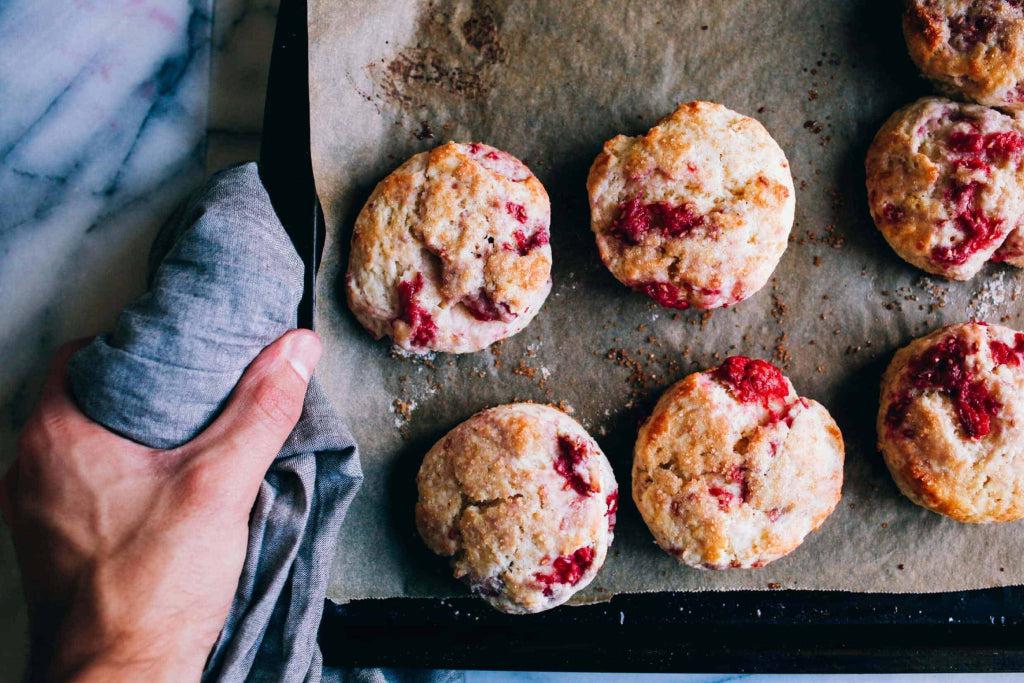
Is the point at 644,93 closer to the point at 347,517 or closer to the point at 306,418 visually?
the point at 306,418

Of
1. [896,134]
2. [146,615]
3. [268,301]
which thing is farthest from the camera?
[896,134]

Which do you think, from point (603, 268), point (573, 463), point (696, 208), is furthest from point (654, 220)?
point (573, 463)

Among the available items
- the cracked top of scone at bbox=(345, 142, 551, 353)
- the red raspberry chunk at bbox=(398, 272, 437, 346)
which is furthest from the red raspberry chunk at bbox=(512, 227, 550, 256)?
the red raspberry chunk at bbox=(398, 272, 437, 346)

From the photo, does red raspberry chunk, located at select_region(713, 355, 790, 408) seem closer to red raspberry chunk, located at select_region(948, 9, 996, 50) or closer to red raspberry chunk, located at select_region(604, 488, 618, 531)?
red raspberry chunk, located at select_region(604, 488, 618, 531)

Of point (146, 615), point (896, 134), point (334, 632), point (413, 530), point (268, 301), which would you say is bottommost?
point (334, 632)

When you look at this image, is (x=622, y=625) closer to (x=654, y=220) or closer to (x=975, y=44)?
(x=654, y=220)

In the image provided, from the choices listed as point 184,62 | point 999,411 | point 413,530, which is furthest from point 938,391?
point 184,62
